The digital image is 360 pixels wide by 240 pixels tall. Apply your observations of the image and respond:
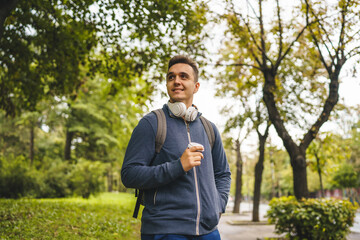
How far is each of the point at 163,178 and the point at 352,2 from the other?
827cm

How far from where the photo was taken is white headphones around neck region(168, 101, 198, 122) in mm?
2309

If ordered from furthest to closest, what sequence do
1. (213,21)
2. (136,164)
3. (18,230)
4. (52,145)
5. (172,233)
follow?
(52,145) < (213,21) < (18,230) < (136,164) < (172,233)

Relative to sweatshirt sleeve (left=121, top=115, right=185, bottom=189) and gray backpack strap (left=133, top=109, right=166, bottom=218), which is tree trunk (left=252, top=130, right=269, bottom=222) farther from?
sweatshirt sleeve (left=121, top=115, right=185, bottom=189)

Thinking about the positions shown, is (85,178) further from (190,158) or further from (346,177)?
(346,177)

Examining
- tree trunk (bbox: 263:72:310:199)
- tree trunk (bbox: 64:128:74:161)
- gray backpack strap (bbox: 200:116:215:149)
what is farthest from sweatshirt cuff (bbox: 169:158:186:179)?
tree trunk (bbox: 64:128:74:161)

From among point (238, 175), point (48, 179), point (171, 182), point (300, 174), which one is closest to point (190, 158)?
point (171, 182)

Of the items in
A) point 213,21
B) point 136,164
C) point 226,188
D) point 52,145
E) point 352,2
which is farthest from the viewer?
point 52,145

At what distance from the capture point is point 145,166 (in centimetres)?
208

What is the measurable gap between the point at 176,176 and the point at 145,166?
23 cm

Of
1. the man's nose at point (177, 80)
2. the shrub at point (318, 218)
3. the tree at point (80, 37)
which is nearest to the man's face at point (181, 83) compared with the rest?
the man's nose at point (177, 80)

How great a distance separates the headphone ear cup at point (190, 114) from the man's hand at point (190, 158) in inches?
14.3

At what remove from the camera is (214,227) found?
220 centimetres

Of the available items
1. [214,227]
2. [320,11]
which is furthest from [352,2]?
[214,227]

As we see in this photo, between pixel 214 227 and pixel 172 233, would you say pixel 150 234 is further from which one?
pixel 214 227
